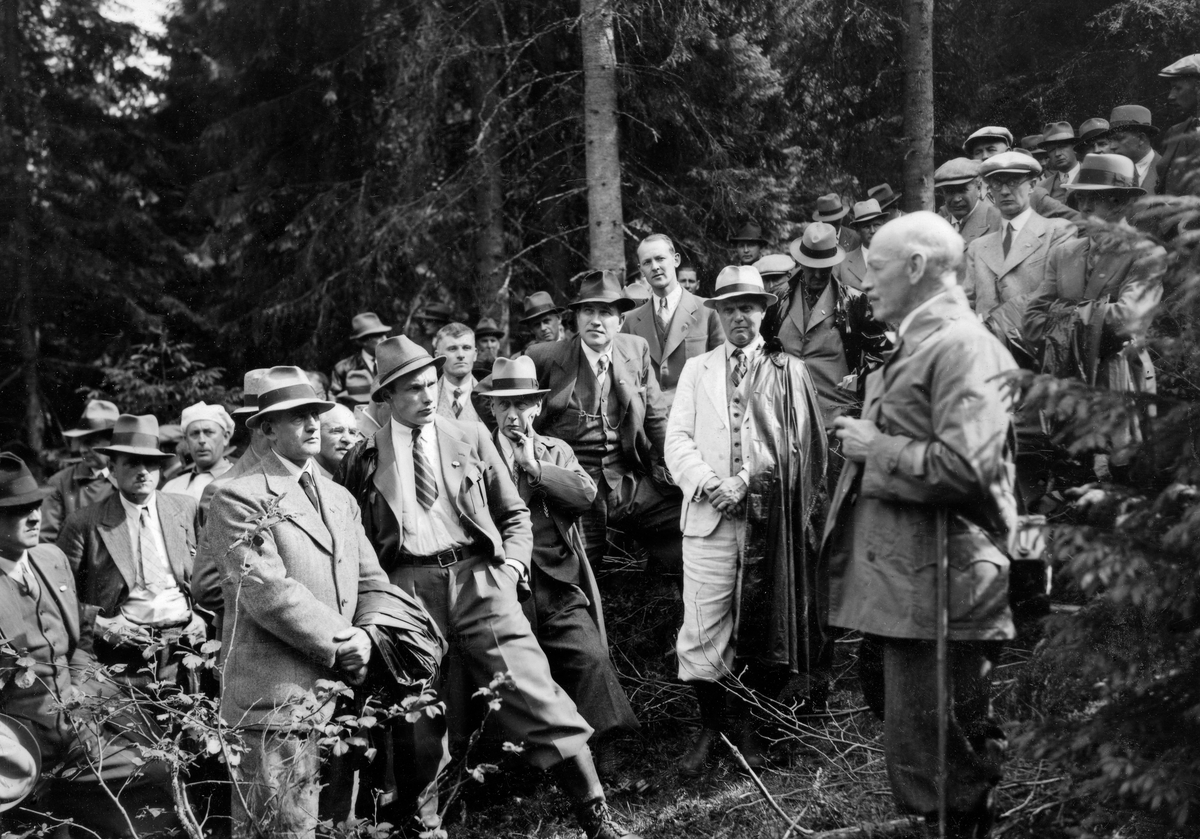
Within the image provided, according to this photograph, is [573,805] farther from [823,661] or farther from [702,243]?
[702,243]

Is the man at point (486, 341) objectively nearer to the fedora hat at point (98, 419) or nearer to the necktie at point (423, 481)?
the fedora hat at point (98, 419)

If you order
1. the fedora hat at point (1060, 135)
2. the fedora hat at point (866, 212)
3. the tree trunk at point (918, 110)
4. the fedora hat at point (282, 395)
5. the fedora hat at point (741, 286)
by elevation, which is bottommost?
the fedora hat at point (282, 395)

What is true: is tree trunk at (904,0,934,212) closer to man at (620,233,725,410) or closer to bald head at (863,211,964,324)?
man at (620,233,725,410)

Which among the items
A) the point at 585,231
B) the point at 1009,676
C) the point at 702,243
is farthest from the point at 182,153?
the point at 1009,676

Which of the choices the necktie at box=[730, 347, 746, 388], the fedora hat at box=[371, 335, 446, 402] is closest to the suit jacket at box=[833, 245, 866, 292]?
the necktie at box=[730, 347, 746, 388]

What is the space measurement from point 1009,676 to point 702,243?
26.5 ft

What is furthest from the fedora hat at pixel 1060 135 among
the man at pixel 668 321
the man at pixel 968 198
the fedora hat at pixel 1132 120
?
the man at pixel 668 321

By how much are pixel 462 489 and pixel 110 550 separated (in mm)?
2411

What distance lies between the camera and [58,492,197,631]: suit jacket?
21.6 feet

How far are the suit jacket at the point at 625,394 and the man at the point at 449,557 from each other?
162 centimetres

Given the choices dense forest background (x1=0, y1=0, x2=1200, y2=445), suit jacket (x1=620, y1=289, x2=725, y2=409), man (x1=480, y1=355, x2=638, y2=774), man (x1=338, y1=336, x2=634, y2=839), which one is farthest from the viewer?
dense forest background (x1=0, y1=0, x2=1200, y2=445)

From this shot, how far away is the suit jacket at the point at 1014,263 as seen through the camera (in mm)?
6258

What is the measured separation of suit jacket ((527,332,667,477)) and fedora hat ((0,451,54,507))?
3000 mm

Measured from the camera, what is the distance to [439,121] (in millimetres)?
13766
